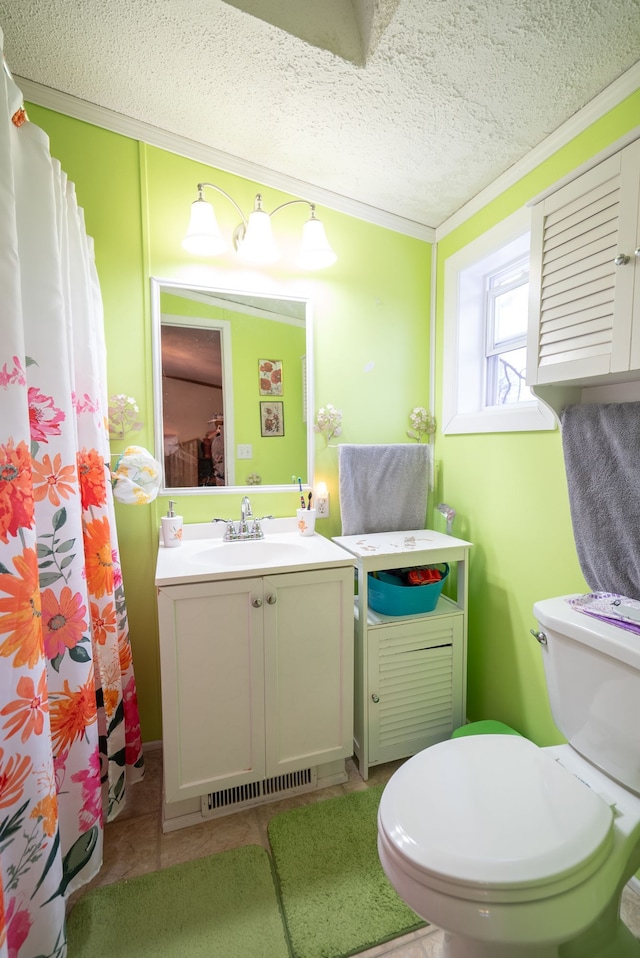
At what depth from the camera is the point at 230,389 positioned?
1.79 m

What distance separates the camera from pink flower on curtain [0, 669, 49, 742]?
77cm

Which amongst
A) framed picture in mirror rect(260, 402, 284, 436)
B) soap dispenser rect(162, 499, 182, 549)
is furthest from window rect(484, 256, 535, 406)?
soap dispenser rect(162, 499, 182, 549)

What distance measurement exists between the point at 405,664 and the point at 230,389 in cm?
129

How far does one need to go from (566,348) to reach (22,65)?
6.25ft

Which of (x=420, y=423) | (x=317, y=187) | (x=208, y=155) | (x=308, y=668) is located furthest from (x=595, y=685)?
(x=208, y=155)

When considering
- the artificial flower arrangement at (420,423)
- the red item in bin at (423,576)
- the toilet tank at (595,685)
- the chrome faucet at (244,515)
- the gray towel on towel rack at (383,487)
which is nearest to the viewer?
the toilet tank at (595,685)

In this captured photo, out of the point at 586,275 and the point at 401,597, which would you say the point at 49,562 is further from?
the point at 586,275

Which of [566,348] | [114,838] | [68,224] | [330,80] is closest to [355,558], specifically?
[566,348]

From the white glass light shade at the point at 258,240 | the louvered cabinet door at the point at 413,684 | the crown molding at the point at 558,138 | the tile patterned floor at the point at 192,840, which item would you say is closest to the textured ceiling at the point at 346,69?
the crown molding at the point at 558,138

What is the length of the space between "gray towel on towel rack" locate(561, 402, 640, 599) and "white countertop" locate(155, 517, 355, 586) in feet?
2.40

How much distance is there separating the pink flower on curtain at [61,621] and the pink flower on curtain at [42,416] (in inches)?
14.4

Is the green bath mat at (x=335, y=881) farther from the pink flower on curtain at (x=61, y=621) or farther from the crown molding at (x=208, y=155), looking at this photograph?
the crown molding at (x=208, y=155)

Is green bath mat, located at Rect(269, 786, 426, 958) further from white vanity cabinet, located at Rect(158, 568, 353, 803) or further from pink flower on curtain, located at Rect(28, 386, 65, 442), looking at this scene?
pink flower on curtain, located at Rect(28, 386, 65, 442)

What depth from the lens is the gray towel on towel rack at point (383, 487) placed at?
6.14ft
